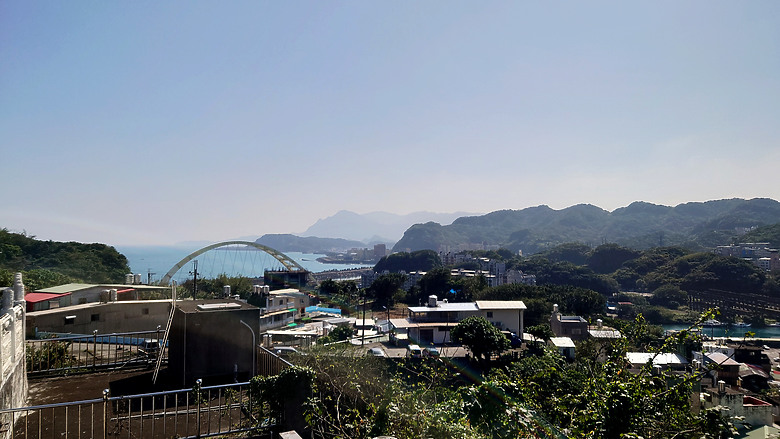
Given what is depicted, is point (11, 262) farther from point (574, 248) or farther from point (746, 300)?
point (574, 248)

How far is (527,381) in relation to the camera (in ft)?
14.1

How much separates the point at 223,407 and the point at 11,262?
149 ft

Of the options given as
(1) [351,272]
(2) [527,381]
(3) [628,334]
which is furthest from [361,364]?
(1) [351,272]

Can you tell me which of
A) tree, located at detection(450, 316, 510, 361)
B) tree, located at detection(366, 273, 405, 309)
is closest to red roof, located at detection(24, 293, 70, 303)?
tree, located at detection(450, 316, 510, 361)

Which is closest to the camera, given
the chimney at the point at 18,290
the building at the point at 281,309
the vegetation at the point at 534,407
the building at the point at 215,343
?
the vegetation at the point at 534,407

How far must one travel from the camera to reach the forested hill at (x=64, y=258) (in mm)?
39688

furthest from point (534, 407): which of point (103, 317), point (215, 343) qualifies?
point (103, 317)

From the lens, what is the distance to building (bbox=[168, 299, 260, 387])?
654 cm

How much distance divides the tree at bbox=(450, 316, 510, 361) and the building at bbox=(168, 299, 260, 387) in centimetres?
2009

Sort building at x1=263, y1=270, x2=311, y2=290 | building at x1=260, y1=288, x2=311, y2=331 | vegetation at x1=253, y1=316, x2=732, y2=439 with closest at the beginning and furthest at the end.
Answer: vegetation at x1=253, y1=316, x2=732, y2=439 < building at x1=260, y1=288, x2=311, y2=331 < building at x1=263, y1=270, x2=311, y2=290

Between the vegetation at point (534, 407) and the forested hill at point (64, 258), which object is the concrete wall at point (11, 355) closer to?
the vegetation at point (534, 407)

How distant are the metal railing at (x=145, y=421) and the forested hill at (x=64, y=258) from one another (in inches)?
1489

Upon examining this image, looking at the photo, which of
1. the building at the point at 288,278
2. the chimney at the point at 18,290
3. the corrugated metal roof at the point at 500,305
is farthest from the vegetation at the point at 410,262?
the chimney at the point at 18,290

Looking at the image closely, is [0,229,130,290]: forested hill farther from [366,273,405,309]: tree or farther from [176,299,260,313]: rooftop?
[176,299,260,313]: rooftop
